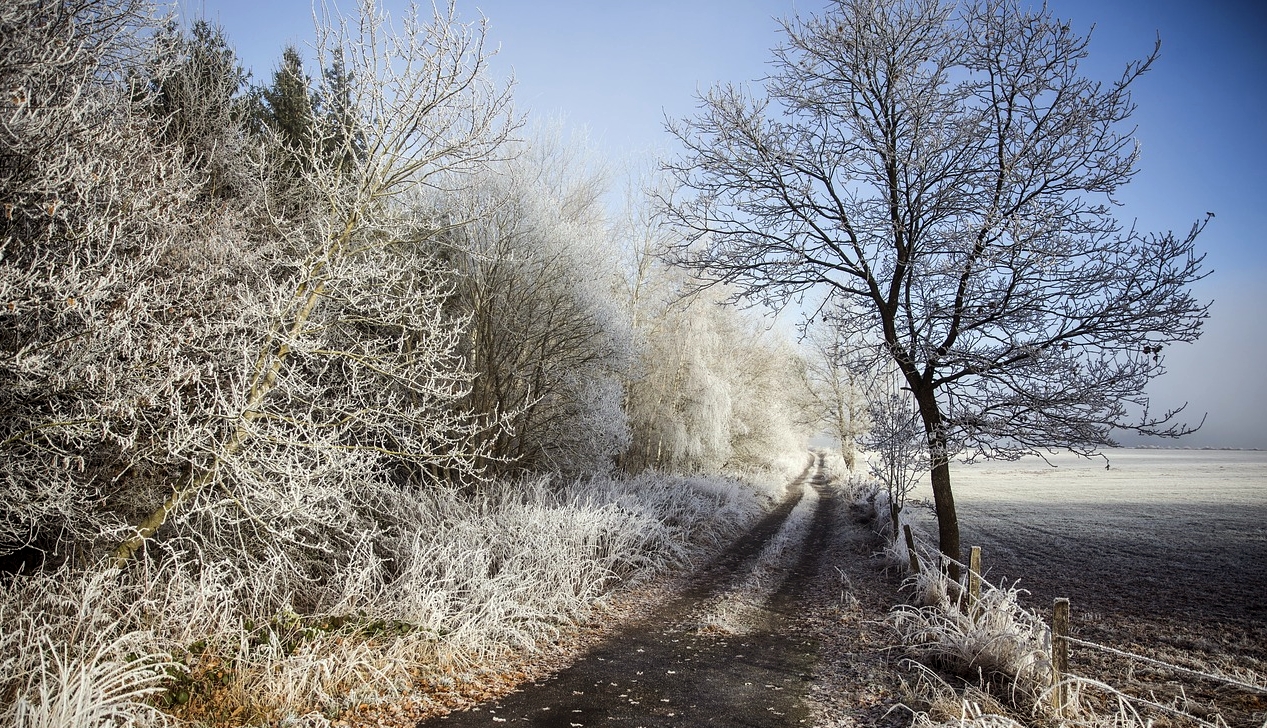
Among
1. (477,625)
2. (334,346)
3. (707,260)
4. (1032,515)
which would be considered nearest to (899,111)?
(707,260)

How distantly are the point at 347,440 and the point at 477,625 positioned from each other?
261 cm

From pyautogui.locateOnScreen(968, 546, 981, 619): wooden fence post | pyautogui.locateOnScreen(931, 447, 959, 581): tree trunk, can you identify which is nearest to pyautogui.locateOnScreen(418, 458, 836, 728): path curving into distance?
pyautogui.locateOnScreen(968, 546, 981, 619): wooden fence post

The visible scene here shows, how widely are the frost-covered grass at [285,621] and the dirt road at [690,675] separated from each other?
0.76m

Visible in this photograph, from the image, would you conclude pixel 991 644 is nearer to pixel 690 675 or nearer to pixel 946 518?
pixel 946 518

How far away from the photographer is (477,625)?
5.37 metres

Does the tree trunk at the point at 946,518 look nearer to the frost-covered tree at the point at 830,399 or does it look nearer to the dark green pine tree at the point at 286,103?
the dark green pine tree at the point at 286,103

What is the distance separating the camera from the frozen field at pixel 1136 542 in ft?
26.6

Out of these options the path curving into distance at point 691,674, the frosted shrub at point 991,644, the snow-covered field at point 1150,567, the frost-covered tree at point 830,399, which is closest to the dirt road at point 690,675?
the path curving into distance at point 691,674

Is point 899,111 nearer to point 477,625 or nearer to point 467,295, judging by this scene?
point 477,625

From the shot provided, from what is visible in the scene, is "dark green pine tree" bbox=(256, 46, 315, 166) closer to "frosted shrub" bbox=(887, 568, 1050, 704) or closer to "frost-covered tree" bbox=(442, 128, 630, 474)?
"frost-covered tree" bbox=(442, 128, 630, 474)

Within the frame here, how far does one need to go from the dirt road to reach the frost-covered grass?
76 centimetres

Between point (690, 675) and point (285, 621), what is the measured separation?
334 centimetres

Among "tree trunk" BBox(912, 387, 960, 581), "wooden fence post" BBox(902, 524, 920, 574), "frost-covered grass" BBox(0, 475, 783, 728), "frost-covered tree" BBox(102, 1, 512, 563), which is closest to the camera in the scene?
"frost-covered grass" BBox(0, 475, 783, 728)

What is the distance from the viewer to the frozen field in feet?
26.6
